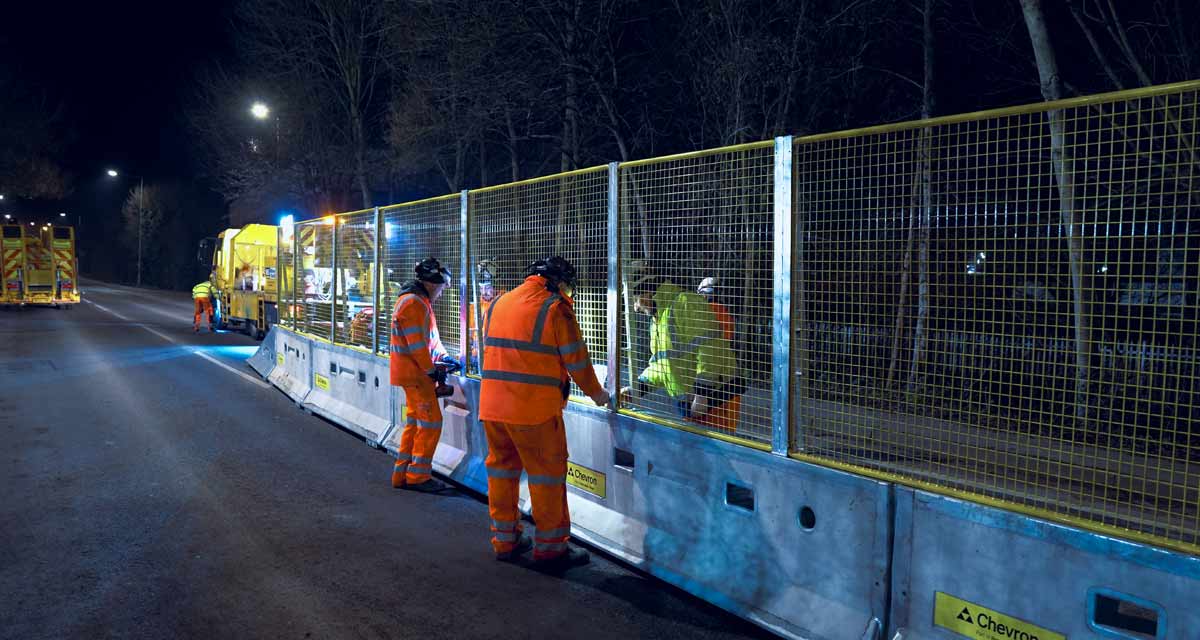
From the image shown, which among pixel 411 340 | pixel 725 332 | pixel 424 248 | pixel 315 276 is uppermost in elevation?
pixel 424 248

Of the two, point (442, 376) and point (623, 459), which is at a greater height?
point (442, 376)

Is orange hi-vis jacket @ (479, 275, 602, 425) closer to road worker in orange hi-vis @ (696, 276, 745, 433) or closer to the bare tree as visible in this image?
road worker in orange hi-vis @ (696, 276, 745, 433)

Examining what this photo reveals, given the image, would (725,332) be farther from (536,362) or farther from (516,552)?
(516,552)

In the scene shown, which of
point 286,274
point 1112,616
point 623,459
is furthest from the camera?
point 286,274

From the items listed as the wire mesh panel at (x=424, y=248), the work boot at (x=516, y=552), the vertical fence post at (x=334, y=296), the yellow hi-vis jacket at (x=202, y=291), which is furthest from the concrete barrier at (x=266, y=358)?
the yellow hi-vis jacket at (x=202, y=291)

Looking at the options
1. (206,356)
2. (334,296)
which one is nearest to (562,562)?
(334,296)

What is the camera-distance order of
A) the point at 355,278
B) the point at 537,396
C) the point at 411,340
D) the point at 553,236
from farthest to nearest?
the point at 355,278 < the point at 411,340 < the point at 553,236 < the point at 537,396

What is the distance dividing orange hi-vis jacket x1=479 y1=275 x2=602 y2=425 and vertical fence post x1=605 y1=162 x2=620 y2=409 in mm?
377

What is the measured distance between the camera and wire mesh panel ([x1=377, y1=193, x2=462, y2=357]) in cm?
741

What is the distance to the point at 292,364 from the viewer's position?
466 inches

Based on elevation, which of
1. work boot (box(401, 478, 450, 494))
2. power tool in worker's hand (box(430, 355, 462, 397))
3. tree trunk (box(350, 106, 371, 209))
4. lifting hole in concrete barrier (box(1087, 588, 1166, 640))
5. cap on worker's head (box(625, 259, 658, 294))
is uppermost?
tree trunk (box(350, 106, 371, 209))

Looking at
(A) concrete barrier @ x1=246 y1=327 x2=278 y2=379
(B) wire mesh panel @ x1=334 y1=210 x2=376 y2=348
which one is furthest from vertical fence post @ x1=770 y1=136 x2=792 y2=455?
(A) concrete barrier @ x1=246 y1=327 x2=278 y2=379

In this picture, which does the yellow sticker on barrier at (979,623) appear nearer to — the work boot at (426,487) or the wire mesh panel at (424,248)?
the work boot at (426,487)

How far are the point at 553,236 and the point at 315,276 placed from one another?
648 cm
